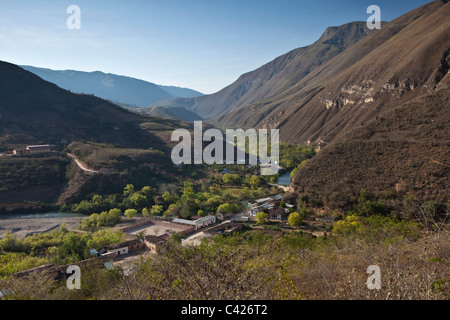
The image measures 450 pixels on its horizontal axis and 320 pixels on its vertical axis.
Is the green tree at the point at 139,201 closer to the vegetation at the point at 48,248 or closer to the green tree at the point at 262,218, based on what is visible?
the vegetation at the point at 48,248

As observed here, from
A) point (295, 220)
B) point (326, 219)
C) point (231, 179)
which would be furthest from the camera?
point (231, 179)

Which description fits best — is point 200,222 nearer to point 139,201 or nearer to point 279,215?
point 279,215

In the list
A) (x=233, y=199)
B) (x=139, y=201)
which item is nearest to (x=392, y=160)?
(x=233, y=199)

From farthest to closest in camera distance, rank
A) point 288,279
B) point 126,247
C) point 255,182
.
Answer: point 255,182
point 126,247
point 288,279

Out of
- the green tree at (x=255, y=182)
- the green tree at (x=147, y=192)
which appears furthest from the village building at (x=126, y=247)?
the green tree at (x=255, y=182)

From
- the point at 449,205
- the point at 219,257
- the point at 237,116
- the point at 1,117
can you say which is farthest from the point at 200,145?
the point at 237,116

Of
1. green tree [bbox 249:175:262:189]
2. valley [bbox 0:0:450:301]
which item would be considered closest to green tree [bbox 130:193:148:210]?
valley [bbox 0:0:450:301]

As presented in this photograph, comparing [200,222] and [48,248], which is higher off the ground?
[200,222]
